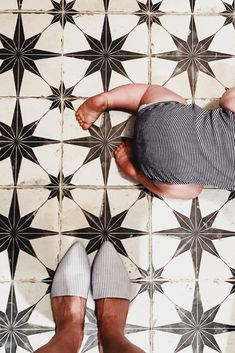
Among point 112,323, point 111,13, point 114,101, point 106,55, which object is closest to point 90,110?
point 114,101

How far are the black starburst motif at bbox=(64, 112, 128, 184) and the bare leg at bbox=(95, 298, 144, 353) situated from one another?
1.05 feet

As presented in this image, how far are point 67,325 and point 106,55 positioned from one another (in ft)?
2.36

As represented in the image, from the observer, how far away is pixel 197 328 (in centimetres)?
133

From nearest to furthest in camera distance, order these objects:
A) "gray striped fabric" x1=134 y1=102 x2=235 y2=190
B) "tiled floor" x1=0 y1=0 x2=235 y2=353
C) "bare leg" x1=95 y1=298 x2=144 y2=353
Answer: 1. "gray striped fabric" x1=134 y1=102 x2=235 y2=190
2. "bare leg" x1=95 y1=298 x2=144 y2=353
3. "tiled floor" x1=0 y1=0 x2=235 y2=353

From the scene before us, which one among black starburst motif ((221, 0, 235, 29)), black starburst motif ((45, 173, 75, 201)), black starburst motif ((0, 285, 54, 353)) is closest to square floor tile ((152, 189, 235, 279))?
black starburst motif ((45, 173, 75, 201))

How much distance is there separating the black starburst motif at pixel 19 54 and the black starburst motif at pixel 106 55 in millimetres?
96

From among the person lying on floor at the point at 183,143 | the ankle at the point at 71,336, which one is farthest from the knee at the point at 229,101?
the ankle at the point at 71,336

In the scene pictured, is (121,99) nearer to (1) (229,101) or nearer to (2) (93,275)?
(1) (229,101)

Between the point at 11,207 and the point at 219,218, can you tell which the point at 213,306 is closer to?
the point at 219,218

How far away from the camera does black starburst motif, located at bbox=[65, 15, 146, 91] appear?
1404 mm

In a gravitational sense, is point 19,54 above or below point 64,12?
below

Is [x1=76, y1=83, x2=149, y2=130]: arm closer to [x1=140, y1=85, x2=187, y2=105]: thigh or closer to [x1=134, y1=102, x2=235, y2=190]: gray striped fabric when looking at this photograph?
[x1=140, y1=85, x2=187, y2=105]: thigh

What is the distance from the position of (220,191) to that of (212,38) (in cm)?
42

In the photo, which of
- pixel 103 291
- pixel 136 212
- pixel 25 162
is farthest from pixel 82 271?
pixel 25 162
